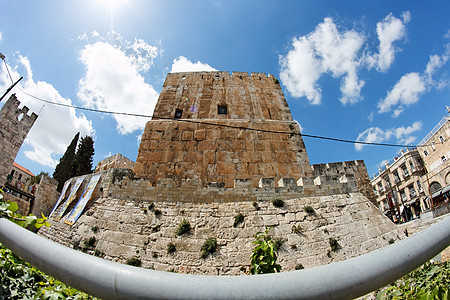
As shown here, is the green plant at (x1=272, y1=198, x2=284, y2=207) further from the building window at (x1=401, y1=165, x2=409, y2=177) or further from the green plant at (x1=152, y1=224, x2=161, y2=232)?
the building window at (x1=401, y1=165, x2=409, y2=177)

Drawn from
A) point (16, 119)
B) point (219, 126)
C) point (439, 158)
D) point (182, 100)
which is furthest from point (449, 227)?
point (439, 158)

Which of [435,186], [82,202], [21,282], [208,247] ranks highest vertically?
A: [435,186]

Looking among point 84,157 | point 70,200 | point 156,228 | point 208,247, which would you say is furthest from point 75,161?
point 208,247

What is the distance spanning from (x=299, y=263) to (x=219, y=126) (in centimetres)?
787

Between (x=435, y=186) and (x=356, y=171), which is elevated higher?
(x=435, y=186)

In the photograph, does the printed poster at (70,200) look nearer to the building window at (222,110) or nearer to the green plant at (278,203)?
the building window at (222,110)

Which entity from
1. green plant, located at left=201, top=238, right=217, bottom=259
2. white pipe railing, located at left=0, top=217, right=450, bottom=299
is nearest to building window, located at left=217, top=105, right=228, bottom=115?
green plant, located at left=201, top=238, right=217, bottom=259

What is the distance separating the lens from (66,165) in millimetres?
30672

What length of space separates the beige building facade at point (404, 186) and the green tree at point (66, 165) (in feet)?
149

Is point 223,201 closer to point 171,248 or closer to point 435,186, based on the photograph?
point 171,248

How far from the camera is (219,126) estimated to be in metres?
12.5

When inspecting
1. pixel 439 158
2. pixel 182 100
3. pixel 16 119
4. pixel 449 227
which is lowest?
pixel 449 227

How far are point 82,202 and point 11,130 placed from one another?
17.5 m

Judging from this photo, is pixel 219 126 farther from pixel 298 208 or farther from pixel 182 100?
pixel 298 208
